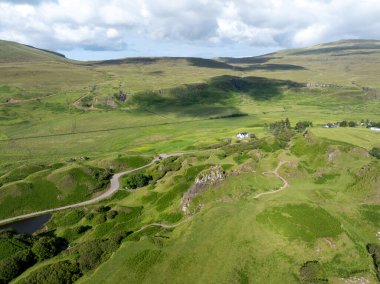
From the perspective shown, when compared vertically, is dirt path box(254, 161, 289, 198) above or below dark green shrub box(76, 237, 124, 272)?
above

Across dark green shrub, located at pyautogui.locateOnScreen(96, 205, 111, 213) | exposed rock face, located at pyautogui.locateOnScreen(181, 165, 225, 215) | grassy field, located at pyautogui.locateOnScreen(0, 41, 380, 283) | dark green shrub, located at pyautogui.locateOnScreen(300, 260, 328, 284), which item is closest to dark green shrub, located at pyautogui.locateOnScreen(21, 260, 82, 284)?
grassy field, located at pyautogui.locateOnScreen(0, 41, 380, 283)

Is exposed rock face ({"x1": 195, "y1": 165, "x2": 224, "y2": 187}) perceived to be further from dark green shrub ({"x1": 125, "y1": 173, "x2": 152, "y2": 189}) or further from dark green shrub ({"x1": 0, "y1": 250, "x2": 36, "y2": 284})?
dark green shrub ({"x1": 0, "y1": 250, "x2": 36, "y2": 284})

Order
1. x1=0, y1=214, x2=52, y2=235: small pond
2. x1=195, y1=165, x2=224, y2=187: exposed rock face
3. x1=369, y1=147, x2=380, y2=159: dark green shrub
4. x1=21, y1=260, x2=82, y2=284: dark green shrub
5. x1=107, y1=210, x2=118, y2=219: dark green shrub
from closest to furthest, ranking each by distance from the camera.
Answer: x1=21, y1=260, x2=82, y2=284: dark green shrub < x1=195, y1=165, x2=224, y2=187: exposed rock face < x1=107, y1=210, x2=118, y2=219: dark green shrub < x1=0, y1=214, x2=52, y2=235: small pond < x1=369, y1=147, x2=380, y2=159: dark green shrub

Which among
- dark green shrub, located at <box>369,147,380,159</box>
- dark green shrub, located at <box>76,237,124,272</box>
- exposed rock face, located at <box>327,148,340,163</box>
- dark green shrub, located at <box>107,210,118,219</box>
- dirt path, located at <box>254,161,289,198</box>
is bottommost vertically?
dark green shrub, located at <box>107,210,118,219</box>

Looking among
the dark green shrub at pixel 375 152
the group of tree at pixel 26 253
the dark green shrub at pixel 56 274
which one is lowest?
the group of tree at pixel 26 253

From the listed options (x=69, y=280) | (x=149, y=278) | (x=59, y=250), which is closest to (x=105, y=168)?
(x=59, y=250)

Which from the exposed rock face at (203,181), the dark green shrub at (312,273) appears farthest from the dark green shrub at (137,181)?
the dark green shrub at (312,273)

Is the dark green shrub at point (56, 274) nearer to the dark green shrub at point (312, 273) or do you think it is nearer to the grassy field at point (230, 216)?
the grassy field at point (230, 216)

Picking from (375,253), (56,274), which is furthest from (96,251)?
(375,253)
